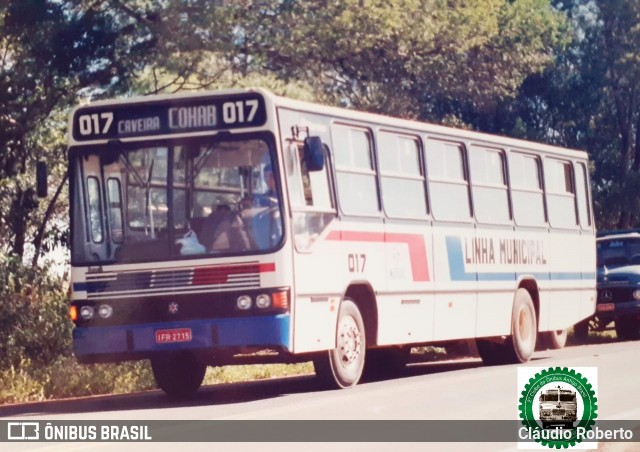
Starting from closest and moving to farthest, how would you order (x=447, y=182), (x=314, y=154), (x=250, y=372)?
(x=314, y=154) → (x=447, y=182) → (x=250, y=372)

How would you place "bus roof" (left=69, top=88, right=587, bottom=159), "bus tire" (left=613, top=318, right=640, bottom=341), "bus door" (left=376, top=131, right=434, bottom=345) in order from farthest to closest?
"bus tire" (left=613, top=318, right=640, bottom=341) → "bus door" (left=376, top=131, right=434, bottom=345) → "bus roof" (left=69, top=88, right=587, bottom=159)

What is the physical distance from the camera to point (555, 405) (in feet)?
35.3

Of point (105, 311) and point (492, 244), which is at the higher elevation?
point (492, 244)

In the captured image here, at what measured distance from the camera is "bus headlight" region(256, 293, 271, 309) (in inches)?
607

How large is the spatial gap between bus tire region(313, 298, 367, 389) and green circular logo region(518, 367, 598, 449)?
5.52 meters

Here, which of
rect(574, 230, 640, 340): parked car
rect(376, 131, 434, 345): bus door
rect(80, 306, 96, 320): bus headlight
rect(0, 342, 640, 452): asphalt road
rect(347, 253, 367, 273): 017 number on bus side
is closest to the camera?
rect(0, 342, 640, 452): asphalt road

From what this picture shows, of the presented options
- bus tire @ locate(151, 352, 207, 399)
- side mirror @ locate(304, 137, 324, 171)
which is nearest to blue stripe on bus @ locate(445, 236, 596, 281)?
bus tire @ locate(151, 352, 207, 399)

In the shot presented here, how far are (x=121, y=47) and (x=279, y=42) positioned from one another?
2.78 meters

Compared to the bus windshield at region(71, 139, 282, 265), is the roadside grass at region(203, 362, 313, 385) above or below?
below

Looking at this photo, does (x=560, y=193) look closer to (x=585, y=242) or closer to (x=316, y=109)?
(x=585, y=242)

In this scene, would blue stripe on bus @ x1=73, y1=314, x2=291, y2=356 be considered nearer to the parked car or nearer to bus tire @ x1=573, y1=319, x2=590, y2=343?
the parked car

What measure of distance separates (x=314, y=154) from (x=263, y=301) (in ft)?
5.30

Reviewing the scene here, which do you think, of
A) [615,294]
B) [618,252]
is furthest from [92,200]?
[618,252]

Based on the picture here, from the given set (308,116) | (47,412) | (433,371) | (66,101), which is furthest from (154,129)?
(66,101)
